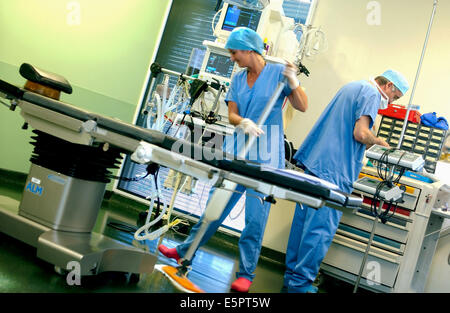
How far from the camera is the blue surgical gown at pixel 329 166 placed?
257cm

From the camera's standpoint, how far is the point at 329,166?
2621 mm

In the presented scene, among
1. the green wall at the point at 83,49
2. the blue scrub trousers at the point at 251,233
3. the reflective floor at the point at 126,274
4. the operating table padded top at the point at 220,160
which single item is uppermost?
the green wall at the point at 83,49

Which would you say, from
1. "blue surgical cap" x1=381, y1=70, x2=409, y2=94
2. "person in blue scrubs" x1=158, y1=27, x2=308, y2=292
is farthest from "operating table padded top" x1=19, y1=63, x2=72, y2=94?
"blue surgical cap" x1=381, y1=70, x2=409, y2=94

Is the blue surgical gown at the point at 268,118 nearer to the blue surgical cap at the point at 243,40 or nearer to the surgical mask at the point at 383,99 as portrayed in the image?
the blue surgical cap at the point at 243,40

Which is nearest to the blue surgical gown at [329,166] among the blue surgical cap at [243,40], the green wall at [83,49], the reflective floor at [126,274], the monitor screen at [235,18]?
the reflective floor at [126,274]

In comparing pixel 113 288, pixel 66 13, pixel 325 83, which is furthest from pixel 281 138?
pixel 66 13

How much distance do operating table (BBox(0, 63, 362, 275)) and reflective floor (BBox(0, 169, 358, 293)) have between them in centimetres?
7

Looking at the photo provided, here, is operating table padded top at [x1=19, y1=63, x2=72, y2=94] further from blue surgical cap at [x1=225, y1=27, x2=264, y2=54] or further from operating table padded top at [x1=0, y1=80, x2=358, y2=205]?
blue surgical cap at [x1=225, y1=27, x2=264, y2=54]

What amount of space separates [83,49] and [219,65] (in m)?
1.18

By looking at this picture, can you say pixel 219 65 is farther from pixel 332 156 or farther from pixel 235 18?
pixel 332 156

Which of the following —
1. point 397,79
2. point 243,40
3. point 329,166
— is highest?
point 397,79

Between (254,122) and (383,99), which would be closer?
(254,122)

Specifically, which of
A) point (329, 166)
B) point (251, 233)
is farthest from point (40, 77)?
point (329, 166)
